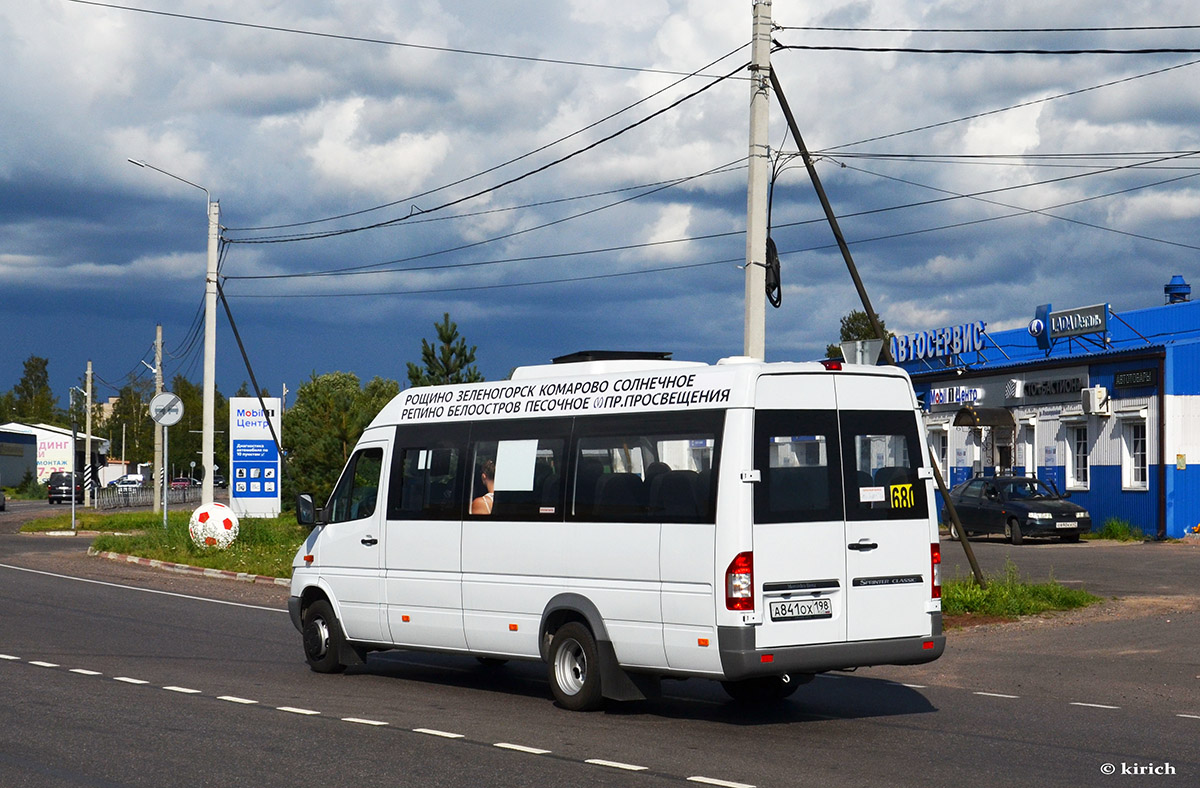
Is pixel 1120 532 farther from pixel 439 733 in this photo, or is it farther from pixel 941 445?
pixel 439 733

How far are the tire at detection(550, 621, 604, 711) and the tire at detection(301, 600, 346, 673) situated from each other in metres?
2.84

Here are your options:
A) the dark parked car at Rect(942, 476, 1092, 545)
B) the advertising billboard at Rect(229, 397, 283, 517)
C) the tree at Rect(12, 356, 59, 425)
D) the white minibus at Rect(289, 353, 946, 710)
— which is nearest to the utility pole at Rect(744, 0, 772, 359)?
the white minibus at Rect(289, 353, 946, 710)

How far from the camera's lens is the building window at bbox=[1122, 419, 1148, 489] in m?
34.3

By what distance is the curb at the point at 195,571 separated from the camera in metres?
23.5

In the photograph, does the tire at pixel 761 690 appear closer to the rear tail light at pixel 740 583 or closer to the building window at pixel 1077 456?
the rear tail light at pixel 740 583

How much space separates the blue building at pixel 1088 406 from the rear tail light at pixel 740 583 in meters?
26.8

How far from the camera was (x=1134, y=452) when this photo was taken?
113 ft

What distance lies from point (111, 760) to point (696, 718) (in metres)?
4.12

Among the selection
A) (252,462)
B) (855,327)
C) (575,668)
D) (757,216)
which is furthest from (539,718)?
(855,327)

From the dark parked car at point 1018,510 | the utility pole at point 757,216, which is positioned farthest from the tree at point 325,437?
the utility pole at point 757,216

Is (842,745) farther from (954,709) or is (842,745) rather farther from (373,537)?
(373,537)

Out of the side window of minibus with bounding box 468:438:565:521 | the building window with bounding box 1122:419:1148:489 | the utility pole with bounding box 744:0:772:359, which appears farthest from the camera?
the building window with bounding box 1122:419:1148:489

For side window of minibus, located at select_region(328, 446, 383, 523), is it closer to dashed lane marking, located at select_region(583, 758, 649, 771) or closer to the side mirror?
the side mirror

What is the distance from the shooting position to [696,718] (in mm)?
10102
